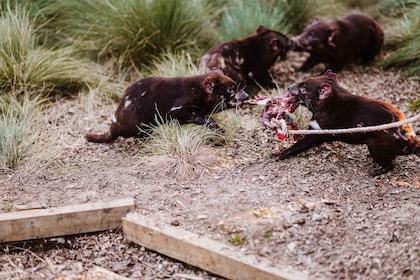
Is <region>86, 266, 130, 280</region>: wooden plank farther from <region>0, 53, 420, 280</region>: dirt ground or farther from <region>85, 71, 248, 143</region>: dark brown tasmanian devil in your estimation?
<region>85, 71, 248, 143</region>: dark brown tasmanian devil

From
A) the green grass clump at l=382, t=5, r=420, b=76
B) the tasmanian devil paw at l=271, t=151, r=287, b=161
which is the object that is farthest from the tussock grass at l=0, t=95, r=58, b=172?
the green grass clump at l=382, t=5, r=420, b=76

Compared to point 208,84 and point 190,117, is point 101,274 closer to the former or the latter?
point 190,117

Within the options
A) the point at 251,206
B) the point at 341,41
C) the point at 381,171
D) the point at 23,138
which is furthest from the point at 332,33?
the point at 23,138

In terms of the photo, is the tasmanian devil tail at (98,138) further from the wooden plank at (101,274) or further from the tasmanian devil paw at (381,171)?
the tasmanian devil paw at (381,171)

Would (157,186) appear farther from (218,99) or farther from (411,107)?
(411,107)

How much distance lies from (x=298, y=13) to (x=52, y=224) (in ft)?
13.9

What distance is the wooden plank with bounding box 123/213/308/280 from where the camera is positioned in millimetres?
3510

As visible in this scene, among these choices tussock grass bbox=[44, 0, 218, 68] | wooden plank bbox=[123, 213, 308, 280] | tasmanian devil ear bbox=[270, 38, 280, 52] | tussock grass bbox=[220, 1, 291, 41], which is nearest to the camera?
wooden plank bbox=[123, 213, 308, 280]

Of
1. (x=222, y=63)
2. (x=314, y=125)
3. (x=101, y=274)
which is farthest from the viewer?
(x=222, y=63)

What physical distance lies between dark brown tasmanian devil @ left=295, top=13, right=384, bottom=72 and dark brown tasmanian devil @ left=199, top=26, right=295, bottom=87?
0.82 feet

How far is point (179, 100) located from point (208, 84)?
A: 0.25m

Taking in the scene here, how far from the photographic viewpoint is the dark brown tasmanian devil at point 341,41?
6.53 meters

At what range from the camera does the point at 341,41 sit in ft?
21.6

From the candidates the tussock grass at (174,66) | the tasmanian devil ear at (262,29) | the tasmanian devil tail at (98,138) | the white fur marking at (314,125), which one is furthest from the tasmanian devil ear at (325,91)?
the tasmanian devil ear at (262,29)
